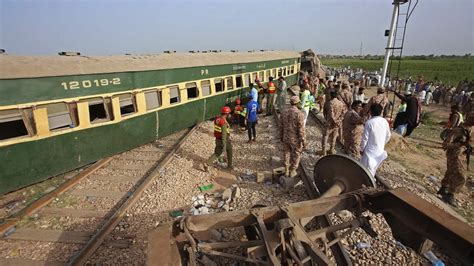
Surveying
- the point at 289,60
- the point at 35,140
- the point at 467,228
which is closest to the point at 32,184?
the point at 35,140

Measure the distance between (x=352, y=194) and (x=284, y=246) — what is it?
1151 millimetres

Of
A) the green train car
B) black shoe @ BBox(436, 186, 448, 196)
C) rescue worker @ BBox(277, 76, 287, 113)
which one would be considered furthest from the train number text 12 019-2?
black shoe @ BBox(436, 186, 448, 196)

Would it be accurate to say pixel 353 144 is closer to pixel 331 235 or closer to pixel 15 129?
pixel 331 235

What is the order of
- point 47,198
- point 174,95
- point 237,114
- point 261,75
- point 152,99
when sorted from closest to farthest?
point 47,198 < point 152,99 < point 174,95 < point 237,114 < point 261,75

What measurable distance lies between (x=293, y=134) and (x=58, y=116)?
219 inches

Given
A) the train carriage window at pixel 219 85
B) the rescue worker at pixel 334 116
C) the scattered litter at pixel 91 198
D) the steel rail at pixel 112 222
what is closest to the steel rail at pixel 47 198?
the scattered litter at pixel 91 198

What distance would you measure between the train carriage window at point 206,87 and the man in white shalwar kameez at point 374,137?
7667mm

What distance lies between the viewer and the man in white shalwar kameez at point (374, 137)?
17.7ft

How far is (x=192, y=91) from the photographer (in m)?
11.7

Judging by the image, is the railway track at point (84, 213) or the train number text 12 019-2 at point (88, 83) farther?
the train number text 12 019-2 at point (88, 83)

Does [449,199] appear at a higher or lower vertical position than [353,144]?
lower

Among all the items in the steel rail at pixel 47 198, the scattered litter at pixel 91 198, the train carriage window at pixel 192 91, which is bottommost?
the scattered litter at pixel 91 198

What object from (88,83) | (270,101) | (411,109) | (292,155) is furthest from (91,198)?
(411,109)

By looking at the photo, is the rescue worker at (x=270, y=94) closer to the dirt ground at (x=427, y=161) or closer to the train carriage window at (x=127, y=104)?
the dirt ground at (x=427, y=161)
